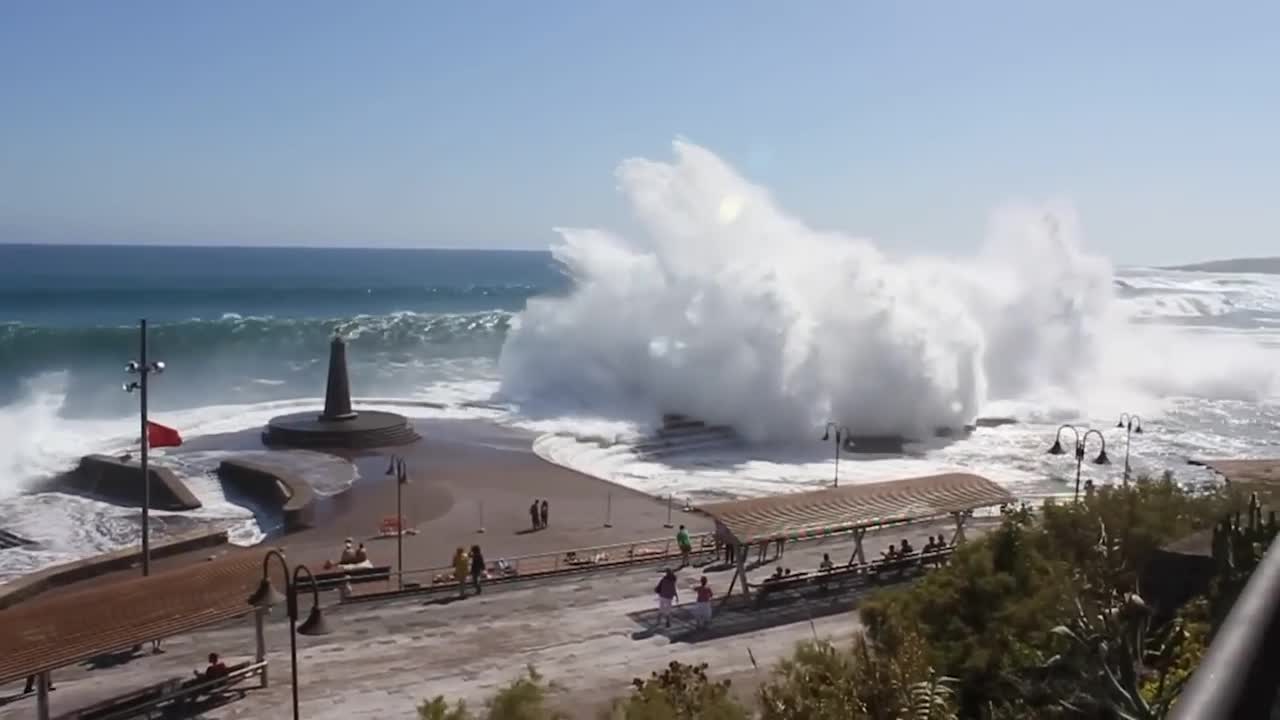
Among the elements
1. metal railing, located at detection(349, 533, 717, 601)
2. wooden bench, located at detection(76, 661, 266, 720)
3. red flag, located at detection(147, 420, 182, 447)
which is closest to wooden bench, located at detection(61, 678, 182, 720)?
wooden bench, located at detection(76, 661, 266, 720)

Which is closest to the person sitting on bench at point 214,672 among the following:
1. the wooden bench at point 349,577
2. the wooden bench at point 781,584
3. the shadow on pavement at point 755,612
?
the wooden bench at point 349,577

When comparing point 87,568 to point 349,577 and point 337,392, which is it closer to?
point 349,577

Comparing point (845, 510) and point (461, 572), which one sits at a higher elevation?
point (845, 510)

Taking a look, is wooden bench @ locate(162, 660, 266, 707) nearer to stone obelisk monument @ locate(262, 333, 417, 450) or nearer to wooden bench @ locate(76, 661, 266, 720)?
wooden bench @ locate(76, 661, 266, 720)

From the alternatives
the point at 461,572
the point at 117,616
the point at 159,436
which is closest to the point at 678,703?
the point at 117,616

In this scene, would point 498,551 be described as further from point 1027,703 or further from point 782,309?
point 782,309

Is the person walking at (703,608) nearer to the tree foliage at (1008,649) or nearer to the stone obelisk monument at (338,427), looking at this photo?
the tree foliage at (1008,649)

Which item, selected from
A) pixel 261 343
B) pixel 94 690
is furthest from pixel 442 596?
pixel 261 343
